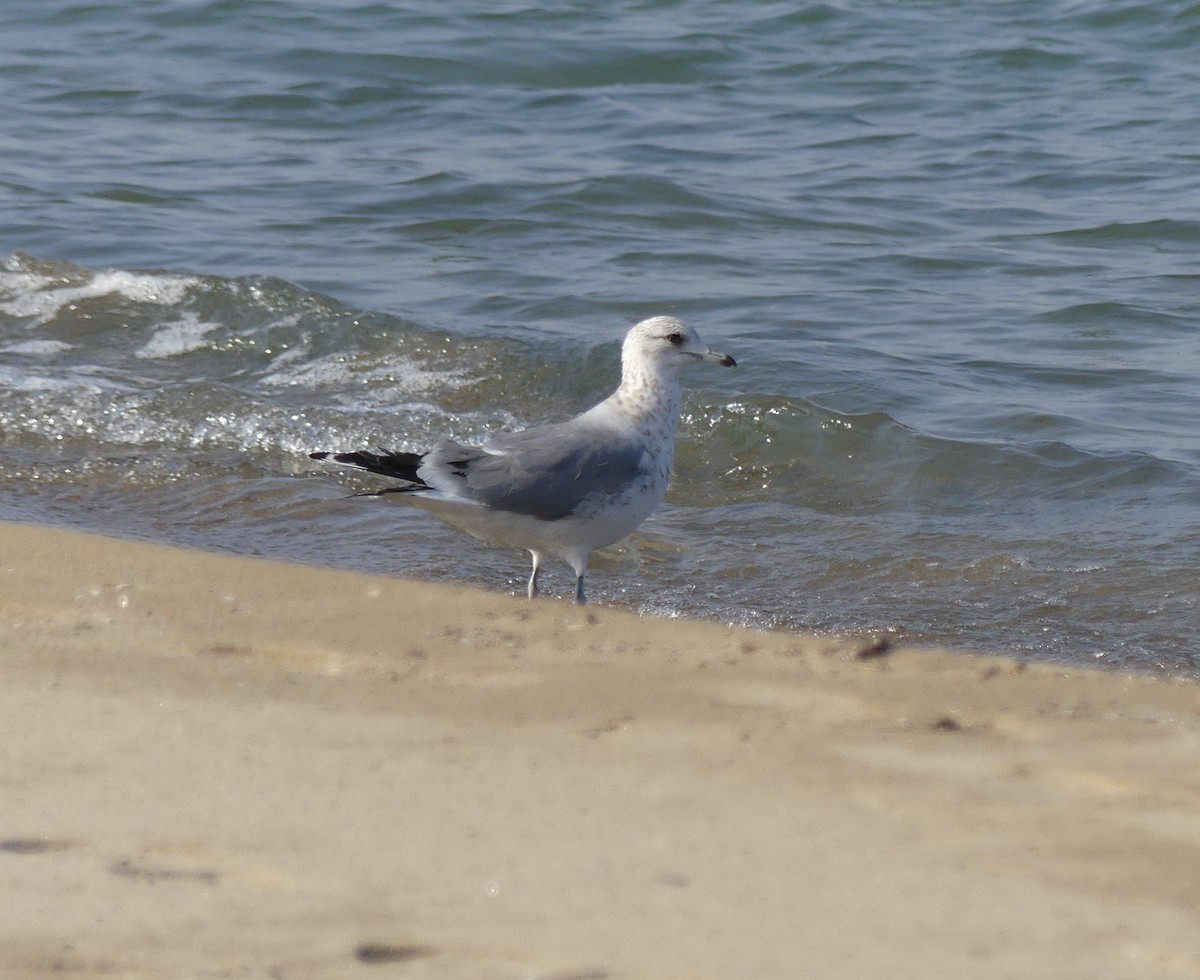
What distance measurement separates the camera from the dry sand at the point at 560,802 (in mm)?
2463

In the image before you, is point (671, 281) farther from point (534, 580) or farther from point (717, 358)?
point (534, 580)

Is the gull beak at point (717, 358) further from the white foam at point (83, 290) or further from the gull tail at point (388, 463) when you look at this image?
the white foam at point (83, 290)

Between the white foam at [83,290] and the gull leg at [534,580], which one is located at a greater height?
the white foam at [83,290]

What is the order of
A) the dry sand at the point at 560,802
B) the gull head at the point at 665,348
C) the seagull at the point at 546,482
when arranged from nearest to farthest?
the dry sand at the point at 560,802
the seagull at the point at 546,482
the gull head at the point at 665,348

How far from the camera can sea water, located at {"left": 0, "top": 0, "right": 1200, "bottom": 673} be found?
5.60 meters

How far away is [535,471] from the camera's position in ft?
16.0

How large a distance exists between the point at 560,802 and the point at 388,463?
1945 millimetres

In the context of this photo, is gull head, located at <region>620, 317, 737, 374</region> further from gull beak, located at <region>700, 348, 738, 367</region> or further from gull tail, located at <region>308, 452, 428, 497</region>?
gull tail, located at <region>308, 452, 428, 497</region>

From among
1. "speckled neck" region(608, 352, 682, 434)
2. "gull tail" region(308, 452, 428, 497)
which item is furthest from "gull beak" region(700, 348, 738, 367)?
"gull tail" region(308, 452, 428, 497)

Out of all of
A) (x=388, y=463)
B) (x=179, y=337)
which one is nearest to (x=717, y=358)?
(x=388, y=463)

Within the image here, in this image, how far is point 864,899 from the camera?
261 centimetres

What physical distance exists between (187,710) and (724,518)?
2.90 m

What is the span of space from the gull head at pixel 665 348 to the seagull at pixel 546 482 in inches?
11.2

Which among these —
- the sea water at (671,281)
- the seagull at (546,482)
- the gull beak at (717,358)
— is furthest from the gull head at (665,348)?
the sea water at (671,281)
